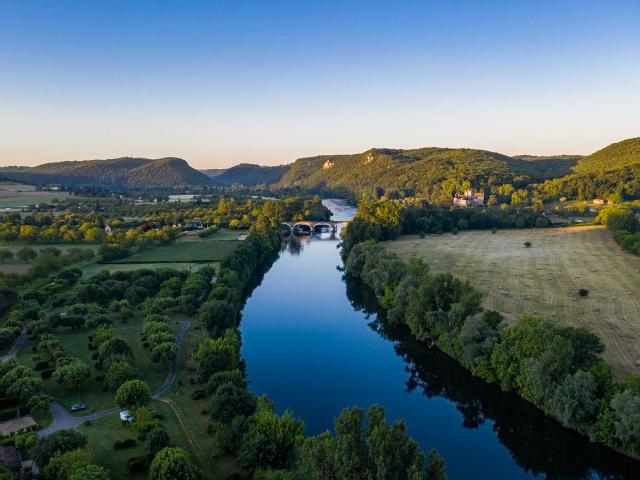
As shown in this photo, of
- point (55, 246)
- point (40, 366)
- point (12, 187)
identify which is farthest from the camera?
point (12, 187)

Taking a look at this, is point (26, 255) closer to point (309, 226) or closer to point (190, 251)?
point (190, 251)

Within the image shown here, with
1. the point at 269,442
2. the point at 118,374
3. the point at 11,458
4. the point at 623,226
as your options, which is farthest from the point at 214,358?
the point at 623,226

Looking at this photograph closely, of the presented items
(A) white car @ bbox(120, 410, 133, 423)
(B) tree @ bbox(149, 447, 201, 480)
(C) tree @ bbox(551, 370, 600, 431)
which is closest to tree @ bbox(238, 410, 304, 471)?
(B) tree @ bbox(149, 447, 201, 480)

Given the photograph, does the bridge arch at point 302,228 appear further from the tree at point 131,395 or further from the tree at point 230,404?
the tree at point 230,404

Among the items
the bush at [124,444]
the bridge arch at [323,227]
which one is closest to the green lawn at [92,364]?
the bush at [124,444]

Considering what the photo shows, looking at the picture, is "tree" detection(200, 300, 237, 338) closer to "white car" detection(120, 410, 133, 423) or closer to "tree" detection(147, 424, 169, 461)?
"white car" detection(120, 410, 133, 423)
